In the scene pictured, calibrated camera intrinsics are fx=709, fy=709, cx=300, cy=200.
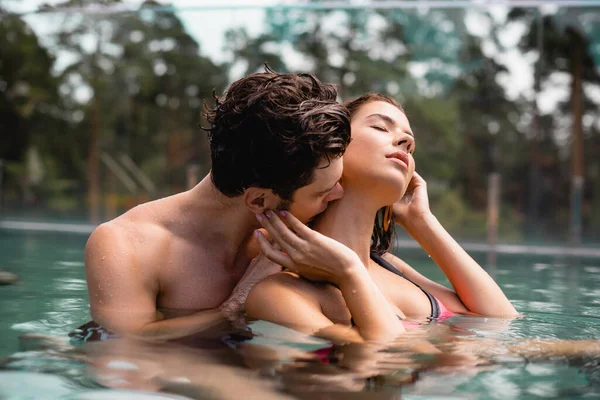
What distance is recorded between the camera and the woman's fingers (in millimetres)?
2494

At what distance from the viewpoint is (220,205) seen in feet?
8.93

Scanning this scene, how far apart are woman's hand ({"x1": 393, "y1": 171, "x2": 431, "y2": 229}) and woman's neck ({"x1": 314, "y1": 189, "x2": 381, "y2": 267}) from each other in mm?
487

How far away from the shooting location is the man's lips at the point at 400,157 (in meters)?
2.64

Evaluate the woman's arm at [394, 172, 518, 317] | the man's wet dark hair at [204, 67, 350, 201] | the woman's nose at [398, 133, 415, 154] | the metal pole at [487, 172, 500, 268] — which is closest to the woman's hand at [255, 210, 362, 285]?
the man's wet dark hair at [204, 67, 350, 201]

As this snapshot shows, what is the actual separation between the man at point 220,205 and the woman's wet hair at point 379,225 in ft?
0.67

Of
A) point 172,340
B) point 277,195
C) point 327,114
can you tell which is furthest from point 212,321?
point 327,114

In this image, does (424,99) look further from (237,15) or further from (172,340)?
(172,340)

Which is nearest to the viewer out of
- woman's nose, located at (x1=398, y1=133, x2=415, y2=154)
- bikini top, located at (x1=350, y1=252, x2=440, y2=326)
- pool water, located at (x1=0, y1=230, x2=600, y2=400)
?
pool water, located at (x1=0, y1=230, x2=600, y2=400)

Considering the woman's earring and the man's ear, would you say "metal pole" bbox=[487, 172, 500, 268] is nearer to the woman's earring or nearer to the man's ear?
the woman's earring

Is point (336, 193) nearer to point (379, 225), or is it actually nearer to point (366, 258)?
point (366, 258)

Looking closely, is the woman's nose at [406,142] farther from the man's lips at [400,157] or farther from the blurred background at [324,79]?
the blurred background at [324,79]

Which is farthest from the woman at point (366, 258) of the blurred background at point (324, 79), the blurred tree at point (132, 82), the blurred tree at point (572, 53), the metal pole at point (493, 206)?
the blurred tree at point (132, 82)

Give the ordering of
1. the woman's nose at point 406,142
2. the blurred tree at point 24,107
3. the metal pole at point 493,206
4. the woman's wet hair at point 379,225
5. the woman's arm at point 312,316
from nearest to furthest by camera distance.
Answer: the woman's arm at point 312,316
the woman's nose at point 406,142
the woman's wet hair at point 379,225
the metal pole at point 493,206
the blurred tree at point 24,107

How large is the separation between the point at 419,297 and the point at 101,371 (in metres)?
1.46
